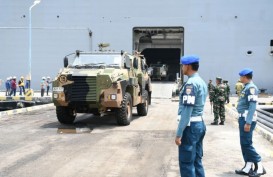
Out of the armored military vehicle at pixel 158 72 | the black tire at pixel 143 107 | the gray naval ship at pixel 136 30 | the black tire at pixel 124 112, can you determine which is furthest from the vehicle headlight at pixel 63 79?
the armored military vehicle at pixel 158 72

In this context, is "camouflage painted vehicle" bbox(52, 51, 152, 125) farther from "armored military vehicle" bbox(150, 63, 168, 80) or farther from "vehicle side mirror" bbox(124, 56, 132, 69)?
"armored military vehicle" bbox(150, 63, 168, 80)

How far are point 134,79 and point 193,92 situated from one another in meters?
7.93

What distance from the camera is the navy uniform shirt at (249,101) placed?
585cm

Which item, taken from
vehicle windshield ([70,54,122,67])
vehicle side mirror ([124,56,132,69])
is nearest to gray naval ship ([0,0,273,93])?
vehicle windshield ([70,54,122,67])

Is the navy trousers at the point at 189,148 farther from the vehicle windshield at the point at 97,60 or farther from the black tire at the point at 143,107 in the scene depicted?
the black tire at the point at 143,107

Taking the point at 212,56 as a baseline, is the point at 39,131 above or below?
below

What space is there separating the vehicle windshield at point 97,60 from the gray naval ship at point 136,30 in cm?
1802

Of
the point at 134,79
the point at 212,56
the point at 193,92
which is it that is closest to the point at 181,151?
the point at 193,92

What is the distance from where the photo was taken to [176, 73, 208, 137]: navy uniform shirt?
446 centimetres

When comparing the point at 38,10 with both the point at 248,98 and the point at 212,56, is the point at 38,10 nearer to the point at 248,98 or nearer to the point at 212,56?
the point at 212,56

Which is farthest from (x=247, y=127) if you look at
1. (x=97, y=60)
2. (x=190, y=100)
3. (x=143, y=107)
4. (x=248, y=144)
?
(x=143, y=107)

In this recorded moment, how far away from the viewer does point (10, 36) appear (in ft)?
106

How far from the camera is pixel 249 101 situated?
5.93 metres

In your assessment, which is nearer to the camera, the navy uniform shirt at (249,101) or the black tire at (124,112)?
the navy uniform shirt at (249,101)
